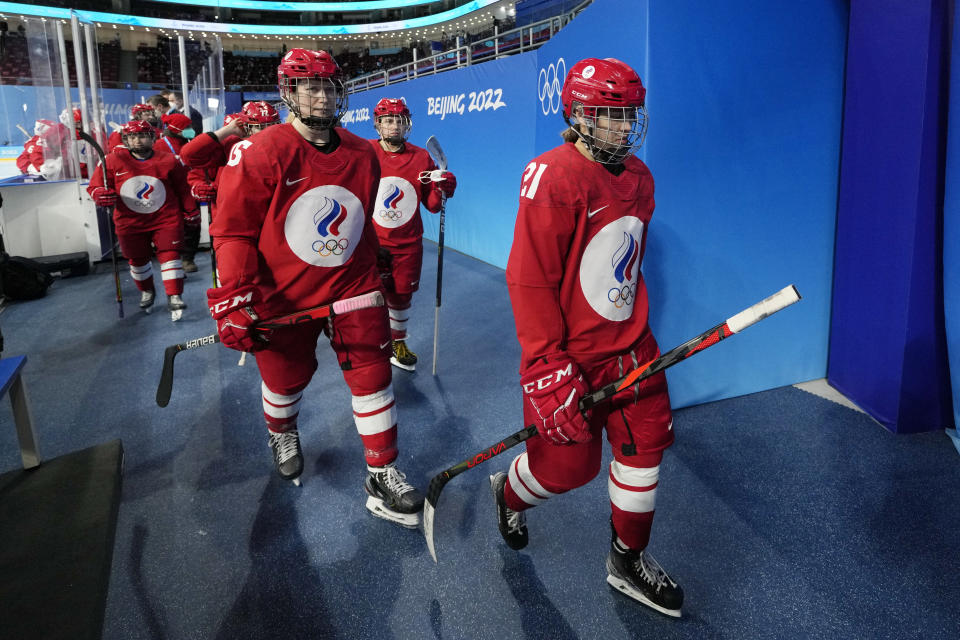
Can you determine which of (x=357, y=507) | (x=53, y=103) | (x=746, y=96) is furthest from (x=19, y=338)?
(x=746, y=96)

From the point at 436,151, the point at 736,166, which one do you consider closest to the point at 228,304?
the point at 436,151

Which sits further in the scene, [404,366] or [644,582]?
[404,366]

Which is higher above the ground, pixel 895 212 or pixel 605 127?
pixel 605 127

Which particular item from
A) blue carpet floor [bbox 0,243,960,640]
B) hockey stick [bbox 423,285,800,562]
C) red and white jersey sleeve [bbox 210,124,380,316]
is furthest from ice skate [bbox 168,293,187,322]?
hockey stick [bbox 423,285,800,562]

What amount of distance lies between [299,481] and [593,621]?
1375 mm

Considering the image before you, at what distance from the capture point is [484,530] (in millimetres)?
2217

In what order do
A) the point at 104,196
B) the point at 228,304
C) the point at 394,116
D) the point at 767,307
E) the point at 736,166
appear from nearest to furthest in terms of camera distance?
the point at 767,307
the point at 228,304
the point at 736,166
the point at 394,116
the point at 104,196

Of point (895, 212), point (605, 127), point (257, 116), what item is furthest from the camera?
point (257, 116)

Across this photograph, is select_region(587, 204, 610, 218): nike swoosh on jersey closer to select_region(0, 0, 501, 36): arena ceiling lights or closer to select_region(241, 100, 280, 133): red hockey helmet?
select_region(241, 100, 280, 133): red hockey helmet

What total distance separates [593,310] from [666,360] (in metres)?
0.29

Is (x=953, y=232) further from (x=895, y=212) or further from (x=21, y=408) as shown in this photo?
(x=21, y=408)

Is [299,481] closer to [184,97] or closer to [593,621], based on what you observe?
[593,621]

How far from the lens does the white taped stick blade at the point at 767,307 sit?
1083mm

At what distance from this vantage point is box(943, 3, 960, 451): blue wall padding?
2.39 metres
